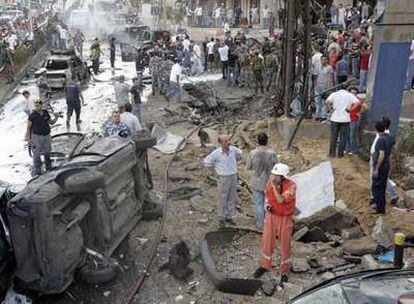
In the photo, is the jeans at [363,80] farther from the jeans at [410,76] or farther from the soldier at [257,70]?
the soldier at [257,70]

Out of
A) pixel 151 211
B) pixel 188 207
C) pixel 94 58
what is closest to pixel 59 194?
pixel 151 211

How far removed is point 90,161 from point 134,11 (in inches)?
2030

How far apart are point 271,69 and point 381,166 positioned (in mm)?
13199

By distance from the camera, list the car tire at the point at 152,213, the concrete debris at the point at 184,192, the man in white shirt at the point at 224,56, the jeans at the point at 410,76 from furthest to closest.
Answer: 1. the man in white shirt at the point at 224,56
2. the jeans at the point at 410,76
3. the concrete debris at the point at 184,192
4. the car tire at the point at 152,213

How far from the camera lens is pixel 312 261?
8312 millimetres

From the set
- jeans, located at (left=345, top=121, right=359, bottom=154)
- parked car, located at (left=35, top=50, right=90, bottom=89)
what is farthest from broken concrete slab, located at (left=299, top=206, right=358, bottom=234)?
parked car, located at (left=35, top=50, right=90, bottom=89)

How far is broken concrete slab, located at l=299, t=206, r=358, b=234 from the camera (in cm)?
950

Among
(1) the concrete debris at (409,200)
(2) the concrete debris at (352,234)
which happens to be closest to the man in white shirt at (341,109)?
(1) the concrete debris at (409,200)

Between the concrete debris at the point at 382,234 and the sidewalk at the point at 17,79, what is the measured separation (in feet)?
59.8

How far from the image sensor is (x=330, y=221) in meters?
9.51

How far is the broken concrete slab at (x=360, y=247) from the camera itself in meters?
8.36

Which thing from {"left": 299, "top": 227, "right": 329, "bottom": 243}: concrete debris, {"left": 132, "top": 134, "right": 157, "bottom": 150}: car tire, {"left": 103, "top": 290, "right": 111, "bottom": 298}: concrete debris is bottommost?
{"left": 103, "top": 290, "right": 111, "bottom": 298}: concrete debris

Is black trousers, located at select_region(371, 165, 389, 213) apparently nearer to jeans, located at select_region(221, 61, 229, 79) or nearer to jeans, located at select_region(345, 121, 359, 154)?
jeans, located at select_region(345, 121, 359, 154)

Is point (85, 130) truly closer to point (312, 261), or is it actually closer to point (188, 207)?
point (188, 207)
